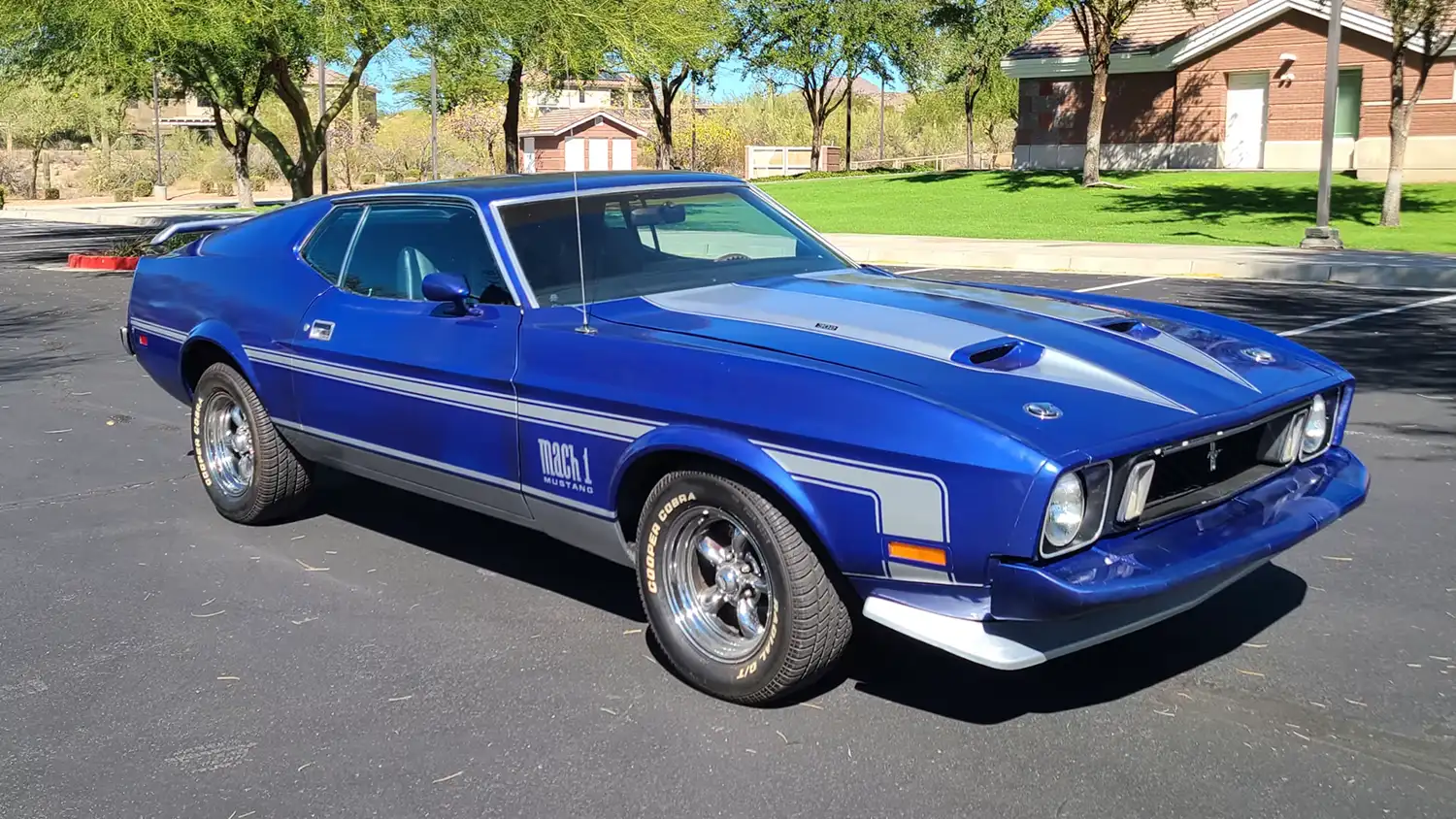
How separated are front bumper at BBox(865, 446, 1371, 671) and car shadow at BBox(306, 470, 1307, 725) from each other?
18.7 inches

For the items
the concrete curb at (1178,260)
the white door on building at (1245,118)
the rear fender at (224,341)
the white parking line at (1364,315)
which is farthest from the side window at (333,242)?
the white door on building at (1245,118)

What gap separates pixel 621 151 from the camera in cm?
7119

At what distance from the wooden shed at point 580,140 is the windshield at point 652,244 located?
62.4 metres

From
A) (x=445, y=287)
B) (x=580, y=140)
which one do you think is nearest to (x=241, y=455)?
(x=445, y=287)

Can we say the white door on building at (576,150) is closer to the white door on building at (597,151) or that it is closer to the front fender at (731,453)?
the white door on building at (597,151)

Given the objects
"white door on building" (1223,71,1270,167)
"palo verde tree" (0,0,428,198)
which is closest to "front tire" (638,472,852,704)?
"palo verde tree" (0,0,428,198)

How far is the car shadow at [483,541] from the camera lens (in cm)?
516

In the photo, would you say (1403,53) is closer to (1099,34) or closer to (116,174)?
(1099,34)

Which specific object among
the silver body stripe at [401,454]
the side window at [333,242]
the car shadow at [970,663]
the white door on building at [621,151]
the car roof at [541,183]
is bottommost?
the car shadow at [970,663]

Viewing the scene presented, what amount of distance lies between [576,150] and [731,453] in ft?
218

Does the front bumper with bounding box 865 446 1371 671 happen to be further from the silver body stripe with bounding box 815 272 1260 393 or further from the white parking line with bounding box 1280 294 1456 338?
the white parking line with bounding box 1280 294 1456 338

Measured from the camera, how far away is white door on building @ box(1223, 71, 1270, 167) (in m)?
34.7

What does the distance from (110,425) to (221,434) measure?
264 centimetres

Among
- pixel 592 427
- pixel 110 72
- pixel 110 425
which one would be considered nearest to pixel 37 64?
pixel 110 72
